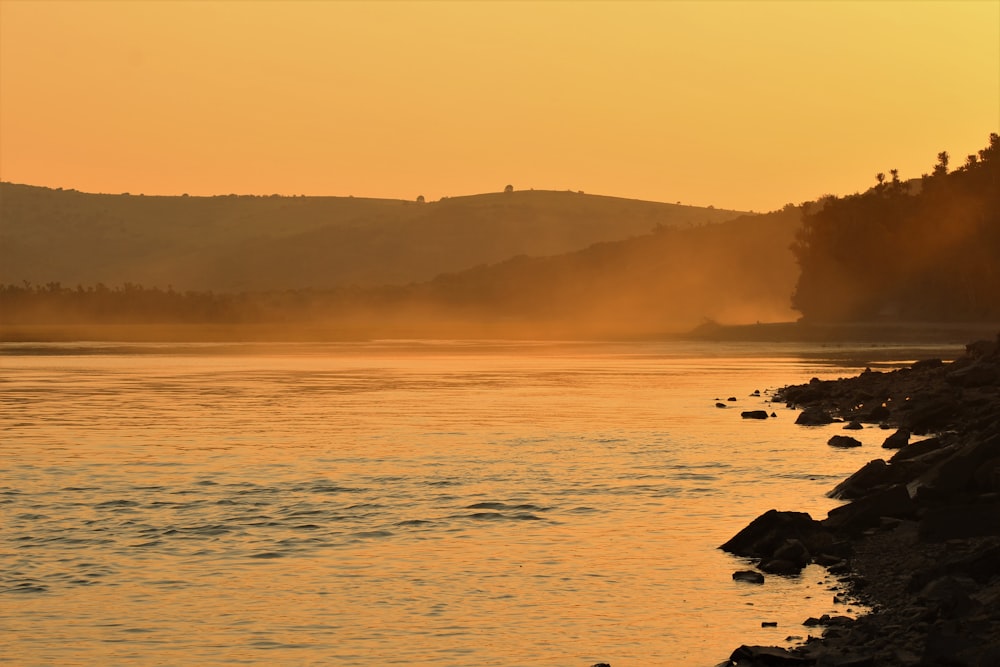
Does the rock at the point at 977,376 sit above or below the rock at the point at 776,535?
above

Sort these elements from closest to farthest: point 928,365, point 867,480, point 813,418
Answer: point 867,480 < point 813,418 < point 928,365

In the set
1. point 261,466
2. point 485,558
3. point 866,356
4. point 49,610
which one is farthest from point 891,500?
point 866,356

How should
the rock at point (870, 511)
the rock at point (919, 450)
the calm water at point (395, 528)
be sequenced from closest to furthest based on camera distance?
the calm water at point (395, 528), the rock at point (870, 511), the rock at point (919, 450)

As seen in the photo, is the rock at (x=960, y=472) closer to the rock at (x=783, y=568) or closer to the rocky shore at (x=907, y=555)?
the rocky shore at (x=907, y=555)

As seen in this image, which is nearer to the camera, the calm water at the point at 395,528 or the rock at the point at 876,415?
the calm water at the point at 395,528

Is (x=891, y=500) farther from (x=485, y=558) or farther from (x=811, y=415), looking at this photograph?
(x=811, y=415)

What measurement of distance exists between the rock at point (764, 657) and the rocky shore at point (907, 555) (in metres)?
0.01

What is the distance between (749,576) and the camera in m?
19.2

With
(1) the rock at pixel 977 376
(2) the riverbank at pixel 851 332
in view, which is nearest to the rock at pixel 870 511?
(1) the rock at pixel 977 376

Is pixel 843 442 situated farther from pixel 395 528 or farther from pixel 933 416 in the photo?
pixel 395 528

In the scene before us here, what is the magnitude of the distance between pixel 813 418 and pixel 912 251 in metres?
87.1

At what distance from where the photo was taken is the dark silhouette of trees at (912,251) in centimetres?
11675

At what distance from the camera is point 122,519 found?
2427 centimetres

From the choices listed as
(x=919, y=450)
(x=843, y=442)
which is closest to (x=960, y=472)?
(x=919, y=450)
